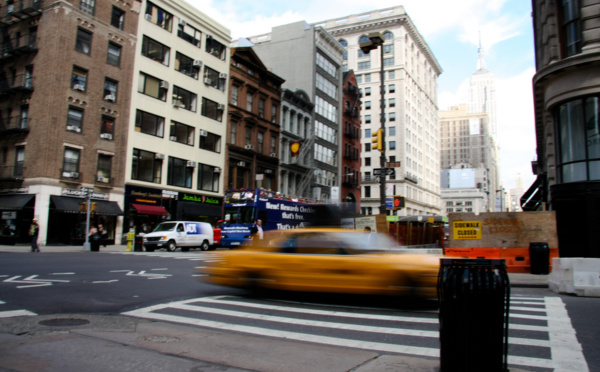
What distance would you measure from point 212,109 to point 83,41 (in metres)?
12.5

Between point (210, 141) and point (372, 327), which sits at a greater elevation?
point (210, 141)

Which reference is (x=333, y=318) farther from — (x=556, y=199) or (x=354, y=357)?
(x=556, y=199)

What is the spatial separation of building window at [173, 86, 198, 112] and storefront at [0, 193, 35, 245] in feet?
45.0

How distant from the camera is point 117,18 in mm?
33844

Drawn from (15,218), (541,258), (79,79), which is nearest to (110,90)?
(79,79)

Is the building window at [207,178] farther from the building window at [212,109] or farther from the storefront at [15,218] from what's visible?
the storefront at [15,218]

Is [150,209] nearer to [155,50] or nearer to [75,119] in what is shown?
[75,119]

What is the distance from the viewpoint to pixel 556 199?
60.8 ft

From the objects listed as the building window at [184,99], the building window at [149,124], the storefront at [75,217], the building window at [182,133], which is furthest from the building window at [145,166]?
the building window at [184,99]

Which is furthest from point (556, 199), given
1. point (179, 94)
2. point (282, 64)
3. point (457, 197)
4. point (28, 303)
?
point (457, 197)

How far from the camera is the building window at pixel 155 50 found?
117ft

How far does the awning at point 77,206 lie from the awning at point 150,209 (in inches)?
60.9

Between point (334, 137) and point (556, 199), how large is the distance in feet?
141

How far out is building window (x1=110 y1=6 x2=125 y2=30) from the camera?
33.5 metres
